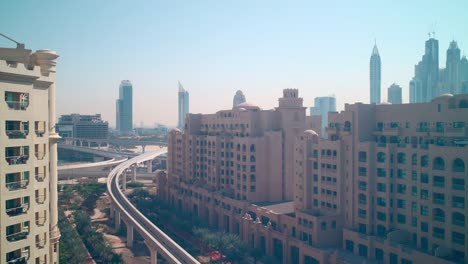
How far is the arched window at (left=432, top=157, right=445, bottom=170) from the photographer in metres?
31.6

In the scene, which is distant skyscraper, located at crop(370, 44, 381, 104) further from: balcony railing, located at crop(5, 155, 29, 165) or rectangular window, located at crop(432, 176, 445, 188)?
balcony railing, located at crop(5, 155, 29, 165)

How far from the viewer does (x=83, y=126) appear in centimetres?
17025

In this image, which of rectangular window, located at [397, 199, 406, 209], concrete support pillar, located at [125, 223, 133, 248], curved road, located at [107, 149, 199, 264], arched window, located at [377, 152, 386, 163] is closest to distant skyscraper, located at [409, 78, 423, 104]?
arched window, located at [377, 152, 386, 163]

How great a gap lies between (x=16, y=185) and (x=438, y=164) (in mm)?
30883

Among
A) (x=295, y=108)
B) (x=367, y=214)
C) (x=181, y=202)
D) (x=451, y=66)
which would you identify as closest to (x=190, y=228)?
(x=181, y=202)

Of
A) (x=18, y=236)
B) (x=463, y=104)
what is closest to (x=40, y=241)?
(x=18, y=236)

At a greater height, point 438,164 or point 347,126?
point 347,126

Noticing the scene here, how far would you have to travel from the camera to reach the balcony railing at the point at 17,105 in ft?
60.1

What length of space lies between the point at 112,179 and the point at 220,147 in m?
24.9

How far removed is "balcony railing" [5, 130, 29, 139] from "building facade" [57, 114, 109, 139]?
519 feet

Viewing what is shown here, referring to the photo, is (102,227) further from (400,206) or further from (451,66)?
(451,66)

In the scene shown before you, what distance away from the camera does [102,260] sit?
40594 mm

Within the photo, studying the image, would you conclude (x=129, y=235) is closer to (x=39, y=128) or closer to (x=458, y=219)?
(x=39, y=128)

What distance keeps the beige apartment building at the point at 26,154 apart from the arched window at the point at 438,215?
2897 centimetres
